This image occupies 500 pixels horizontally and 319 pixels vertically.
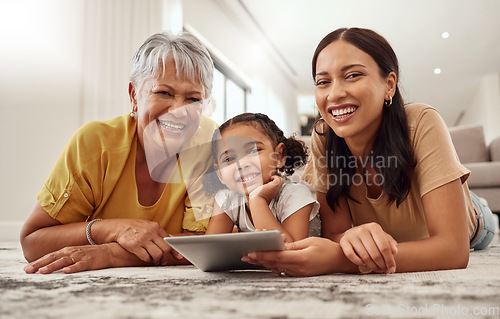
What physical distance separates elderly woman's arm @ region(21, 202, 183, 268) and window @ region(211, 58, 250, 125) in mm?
3478

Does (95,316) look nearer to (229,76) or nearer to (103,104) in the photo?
(103,104)

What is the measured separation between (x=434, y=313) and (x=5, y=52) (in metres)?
2.70

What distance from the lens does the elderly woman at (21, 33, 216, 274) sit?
109 cm

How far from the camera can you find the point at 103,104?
2.81 m

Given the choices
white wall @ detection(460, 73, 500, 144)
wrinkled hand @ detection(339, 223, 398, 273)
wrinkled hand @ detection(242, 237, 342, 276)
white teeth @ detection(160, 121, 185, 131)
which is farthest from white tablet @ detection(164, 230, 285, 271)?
white wall @ detection(460, 73, 500, 144)

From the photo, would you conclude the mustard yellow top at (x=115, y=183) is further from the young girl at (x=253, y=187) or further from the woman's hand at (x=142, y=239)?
the woman's hand at (x=142, y=239)

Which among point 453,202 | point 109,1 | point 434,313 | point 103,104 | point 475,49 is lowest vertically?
point 434,313

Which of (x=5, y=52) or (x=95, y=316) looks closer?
(x=95, y=316)

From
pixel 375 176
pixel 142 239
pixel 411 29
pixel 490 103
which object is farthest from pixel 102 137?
pixel 490 103

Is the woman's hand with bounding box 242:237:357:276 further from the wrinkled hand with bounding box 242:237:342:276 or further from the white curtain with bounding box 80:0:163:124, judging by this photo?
the white curtain with bounding box 80:0:163:124

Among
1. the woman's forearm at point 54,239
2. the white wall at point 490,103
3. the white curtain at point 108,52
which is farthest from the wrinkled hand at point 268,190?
the white wall at point 490,103

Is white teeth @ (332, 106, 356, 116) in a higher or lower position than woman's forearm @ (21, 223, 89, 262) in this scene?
higher

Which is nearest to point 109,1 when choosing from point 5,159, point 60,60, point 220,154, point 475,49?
point 60,60

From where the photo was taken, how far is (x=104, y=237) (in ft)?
3.60
